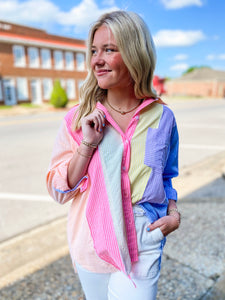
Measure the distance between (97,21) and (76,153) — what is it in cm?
60

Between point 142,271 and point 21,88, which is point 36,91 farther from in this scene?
point 142,271

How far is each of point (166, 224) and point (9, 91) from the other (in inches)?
1064

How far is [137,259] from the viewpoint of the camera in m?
1.33

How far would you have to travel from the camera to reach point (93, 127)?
4.15ft

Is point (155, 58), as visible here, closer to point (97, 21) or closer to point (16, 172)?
point (97, 21)

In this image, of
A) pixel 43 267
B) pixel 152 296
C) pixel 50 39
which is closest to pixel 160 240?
pixel 152 296

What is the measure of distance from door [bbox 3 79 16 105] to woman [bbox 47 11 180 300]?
26.3 meters

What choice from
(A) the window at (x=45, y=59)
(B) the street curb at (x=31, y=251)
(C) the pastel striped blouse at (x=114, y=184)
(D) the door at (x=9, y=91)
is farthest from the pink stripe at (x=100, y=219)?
(A) the window at (x=45, y=59)

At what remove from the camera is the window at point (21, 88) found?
2662 centimetres

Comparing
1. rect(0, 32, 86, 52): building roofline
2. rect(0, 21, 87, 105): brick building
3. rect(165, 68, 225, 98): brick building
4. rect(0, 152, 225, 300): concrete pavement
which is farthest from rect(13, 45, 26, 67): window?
rect(165, 68, 225, 98): brick building

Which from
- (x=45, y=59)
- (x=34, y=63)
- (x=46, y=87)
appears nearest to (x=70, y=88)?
A: (x=46, y=87)

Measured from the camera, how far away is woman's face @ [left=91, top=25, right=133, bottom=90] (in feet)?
4.13

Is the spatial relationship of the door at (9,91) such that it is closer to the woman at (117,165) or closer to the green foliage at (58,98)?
the green foliage at (58,98)

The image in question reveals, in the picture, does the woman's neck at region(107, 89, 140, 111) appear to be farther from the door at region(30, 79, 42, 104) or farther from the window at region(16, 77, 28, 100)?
the door at region(30, 79, 42, 104)
